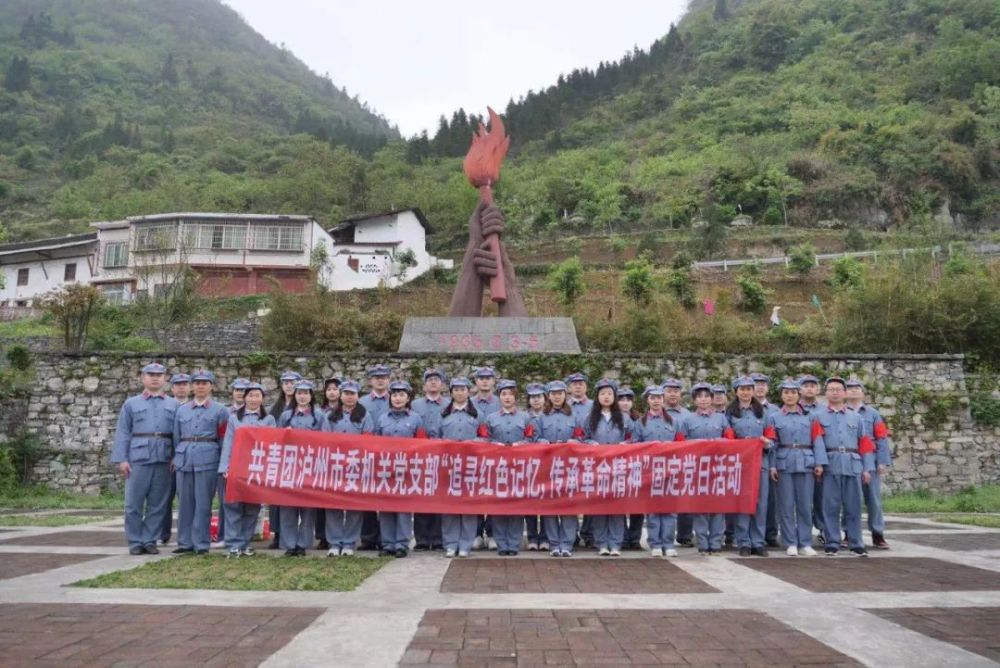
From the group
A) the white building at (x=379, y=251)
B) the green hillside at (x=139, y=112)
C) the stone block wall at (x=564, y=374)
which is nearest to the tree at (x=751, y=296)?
the stone block wall at (x=564, y=374)

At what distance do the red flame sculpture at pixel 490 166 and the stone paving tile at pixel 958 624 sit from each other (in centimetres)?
879

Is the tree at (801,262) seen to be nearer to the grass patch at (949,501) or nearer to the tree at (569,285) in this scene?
the tree at (569,285)

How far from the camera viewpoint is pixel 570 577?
17.4ft

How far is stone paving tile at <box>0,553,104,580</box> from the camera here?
5199 mm

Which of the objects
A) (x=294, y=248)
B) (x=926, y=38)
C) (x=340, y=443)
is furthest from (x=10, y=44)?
(x=340, y=443)

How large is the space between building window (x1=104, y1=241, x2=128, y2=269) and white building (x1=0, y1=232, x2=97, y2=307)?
131 centimetres

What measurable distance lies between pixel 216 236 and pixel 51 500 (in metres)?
25.5

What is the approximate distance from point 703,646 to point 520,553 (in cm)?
327

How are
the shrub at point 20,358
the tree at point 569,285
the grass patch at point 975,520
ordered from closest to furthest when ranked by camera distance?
Result: the grass patch at point 975,520
the shrub at point 20,358
the tree at point 569,285

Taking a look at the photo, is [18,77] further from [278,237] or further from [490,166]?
[490,166]

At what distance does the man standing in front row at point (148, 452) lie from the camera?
21.2ft

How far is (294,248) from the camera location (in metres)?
34.8

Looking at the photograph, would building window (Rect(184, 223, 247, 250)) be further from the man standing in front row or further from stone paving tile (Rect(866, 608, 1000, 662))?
stone paving tile (Rect(866, 608, 1000, 662))

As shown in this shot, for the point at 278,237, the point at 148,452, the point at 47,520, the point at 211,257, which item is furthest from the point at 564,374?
the point at 211,257
